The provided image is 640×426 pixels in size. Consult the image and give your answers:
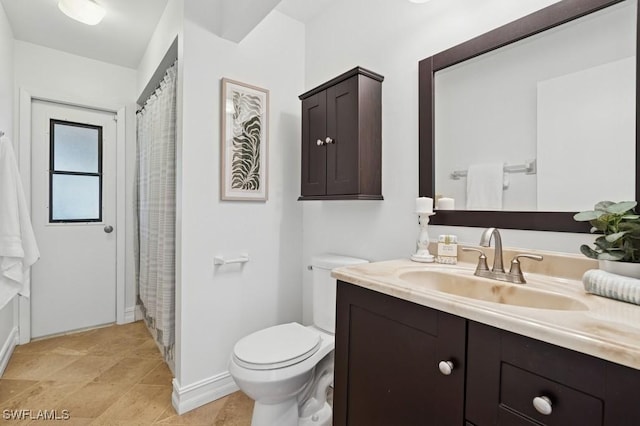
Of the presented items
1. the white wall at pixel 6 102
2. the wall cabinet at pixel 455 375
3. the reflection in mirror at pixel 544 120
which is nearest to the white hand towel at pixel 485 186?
the reflection in mirror at pixel 544 120

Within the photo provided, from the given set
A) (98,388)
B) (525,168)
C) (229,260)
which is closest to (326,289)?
(229,260)

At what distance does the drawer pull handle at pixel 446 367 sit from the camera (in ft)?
2.57

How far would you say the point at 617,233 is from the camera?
87 centimetres

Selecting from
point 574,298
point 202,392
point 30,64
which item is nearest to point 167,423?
point 202,392

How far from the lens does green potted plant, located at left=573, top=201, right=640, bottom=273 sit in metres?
0.87

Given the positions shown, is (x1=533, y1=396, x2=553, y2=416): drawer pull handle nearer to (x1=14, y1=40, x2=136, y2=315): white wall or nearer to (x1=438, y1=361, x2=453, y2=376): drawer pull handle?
(x1=438, y1=361, x2=453, y2=376): drawer pull handle

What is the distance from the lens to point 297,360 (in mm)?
1438

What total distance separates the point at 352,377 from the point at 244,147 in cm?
147

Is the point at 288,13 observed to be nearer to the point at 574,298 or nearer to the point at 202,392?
the point at 574,298

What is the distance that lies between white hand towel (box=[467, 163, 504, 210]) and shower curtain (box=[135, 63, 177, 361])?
1.68m

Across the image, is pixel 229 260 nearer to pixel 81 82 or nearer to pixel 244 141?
pixel 244 141

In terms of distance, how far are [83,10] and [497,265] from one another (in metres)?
2.71

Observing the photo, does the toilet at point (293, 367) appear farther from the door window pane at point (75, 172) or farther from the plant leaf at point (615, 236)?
the door window pane at point (75, 172)

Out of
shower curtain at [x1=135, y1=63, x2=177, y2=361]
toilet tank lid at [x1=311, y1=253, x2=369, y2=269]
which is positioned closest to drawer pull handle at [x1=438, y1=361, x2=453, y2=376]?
toilet tank lid at [x1=311, y1=253, x2=369, y2=269]
